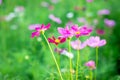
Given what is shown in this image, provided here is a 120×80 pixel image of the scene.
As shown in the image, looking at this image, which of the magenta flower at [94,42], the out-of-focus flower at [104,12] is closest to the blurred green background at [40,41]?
the out-of-focus flower at [104,12]

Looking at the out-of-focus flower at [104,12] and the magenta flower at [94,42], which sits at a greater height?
the out-of-focus flower at [104,12]

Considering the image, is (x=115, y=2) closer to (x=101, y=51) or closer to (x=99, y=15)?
(x=99, y=15)

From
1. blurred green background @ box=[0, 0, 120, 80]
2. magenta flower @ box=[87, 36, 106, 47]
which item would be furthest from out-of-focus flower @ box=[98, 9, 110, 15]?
magenta flower @ box=[87, 36, 106, 47]

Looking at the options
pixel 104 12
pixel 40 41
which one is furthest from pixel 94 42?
pixel 104 12

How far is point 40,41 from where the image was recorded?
9.59 feet

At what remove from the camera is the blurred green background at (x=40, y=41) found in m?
2.81

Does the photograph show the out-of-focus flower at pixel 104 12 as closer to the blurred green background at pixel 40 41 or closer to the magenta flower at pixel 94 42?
the blurred green background at pixel 40 41

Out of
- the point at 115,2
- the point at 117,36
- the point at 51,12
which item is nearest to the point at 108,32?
the point at 117,36

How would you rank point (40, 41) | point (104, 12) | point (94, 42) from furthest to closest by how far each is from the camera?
point (104, 12), point (40, 41), point (94, 42)

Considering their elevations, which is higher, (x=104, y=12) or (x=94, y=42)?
(x=104, y=12)

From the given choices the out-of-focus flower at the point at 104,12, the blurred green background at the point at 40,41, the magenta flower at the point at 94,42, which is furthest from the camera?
the out-of-focus flower at the point at 104,12

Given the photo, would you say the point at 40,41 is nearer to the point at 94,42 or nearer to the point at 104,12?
the point at 104,12

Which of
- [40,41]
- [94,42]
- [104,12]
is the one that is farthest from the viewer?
[104,12]

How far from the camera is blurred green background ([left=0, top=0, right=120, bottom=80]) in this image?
2.81 m
